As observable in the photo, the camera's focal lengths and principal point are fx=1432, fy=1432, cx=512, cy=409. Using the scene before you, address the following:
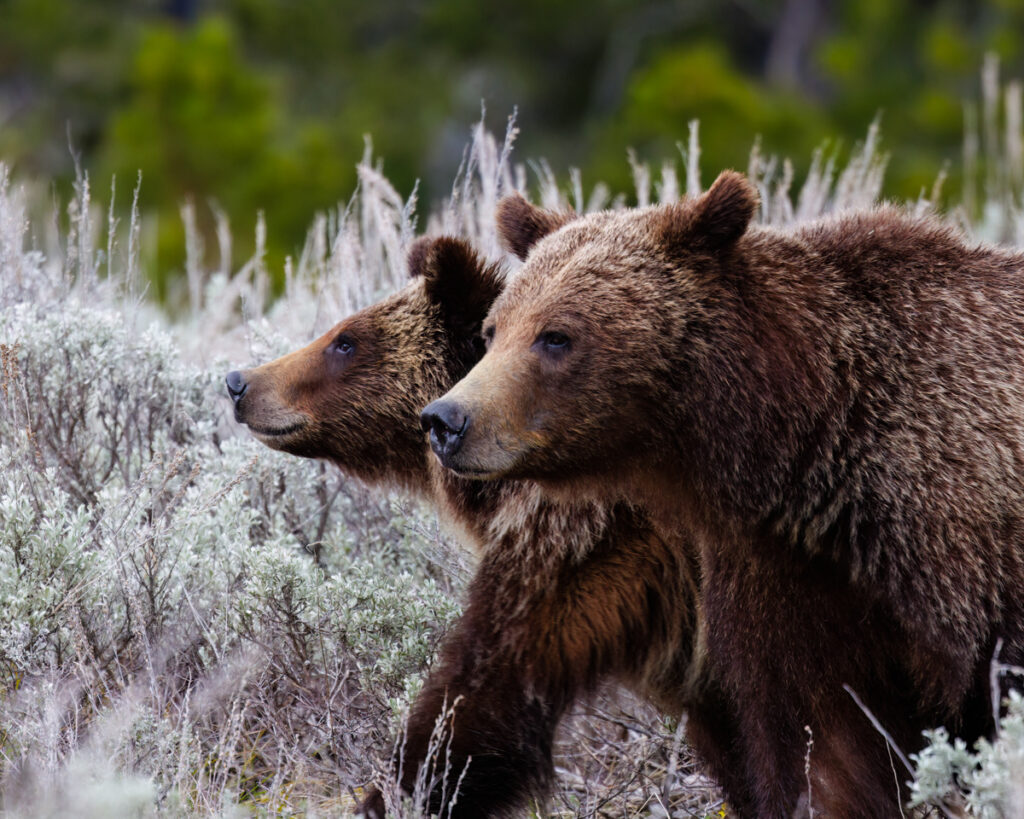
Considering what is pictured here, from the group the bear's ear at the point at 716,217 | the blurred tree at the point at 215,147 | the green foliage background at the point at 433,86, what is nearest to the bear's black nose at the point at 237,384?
the bear's ear at the point at 716,217

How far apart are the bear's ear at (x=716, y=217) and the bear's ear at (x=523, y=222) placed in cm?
52

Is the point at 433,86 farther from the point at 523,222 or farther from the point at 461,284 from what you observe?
the point at 523,222

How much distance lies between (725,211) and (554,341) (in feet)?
1.68

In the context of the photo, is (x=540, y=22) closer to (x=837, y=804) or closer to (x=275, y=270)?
(x=275, y=270)

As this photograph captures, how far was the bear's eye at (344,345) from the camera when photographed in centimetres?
450

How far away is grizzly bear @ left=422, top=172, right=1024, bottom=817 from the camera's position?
324 cm

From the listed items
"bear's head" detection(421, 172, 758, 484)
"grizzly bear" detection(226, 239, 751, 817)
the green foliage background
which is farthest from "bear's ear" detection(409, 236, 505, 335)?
the green foliage background

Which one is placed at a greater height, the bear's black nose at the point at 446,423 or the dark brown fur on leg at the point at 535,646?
the bear's black nose at the point at 446,423

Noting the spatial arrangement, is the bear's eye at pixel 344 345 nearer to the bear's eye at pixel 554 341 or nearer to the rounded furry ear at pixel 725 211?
the bear's eye at pixel 554 341

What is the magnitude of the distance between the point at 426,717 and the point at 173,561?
3.65 ft

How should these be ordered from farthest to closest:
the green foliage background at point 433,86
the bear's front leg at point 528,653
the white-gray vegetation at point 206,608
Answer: the green foliage background at point 433,86, the bear's front leg at point 528,653, the white-gray vegetation at point 206,608

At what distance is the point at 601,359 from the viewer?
3383 millimetres

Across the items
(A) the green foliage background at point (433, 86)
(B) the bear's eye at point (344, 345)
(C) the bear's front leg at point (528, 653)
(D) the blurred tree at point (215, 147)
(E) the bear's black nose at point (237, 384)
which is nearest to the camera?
(C) the bear's front leg at point (528, 653)

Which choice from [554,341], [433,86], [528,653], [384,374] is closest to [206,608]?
[384,374]
